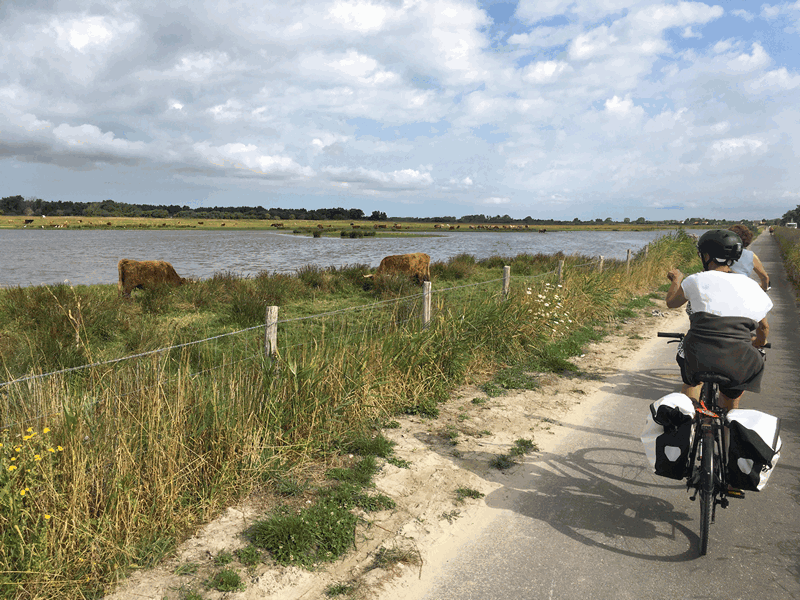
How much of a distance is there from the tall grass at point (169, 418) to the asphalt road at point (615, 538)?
164 cm

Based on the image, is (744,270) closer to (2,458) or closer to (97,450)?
(97,450)

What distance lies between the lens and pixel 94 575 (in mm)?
2818

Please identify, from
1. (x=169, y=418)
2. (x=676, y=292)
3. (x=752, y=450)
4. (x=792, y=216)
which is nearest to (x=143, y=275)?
(x=169, y=418)

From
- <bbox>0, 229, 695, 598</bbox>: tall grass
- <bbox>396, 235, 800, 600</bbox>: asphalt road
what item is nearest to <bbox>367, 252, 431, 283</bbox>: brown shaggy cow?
<bbox>0, 229, 695, 598</bbox>: tall grass

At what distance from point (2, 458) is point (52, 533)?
0.52m

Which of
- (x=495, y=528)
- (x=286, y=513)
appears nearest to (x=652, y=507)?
(x=495, y=528)

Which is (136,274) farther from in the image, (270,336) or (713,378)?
(713,378)

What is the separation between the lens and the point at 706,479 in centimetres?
310

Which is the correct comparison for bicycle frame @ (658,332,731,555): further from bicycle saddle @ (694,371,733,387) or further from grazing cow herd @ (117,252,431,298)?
grazing cow herd @ (117,252,431,298)

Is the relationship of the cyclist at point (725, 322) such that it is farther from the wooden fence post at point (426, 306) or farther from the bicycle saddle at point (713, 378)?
the wooden fence post at point (426, 306)

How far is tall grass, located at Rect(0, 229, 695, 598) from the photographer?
9.50ft

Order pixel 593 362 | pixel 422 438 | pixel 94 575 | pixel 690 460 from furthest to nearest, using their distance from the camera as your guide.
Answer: pixel 593 362, pixel 422 438, pixel 690 460, pixel 94 575

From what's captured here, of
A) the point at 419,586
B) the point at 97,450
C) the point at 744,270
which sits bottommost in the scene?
the point at 419,586

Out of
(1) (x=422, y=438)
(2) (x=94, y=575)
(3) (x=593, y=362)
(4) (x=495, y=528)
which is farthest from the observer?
(3) (x=593, y=362)
